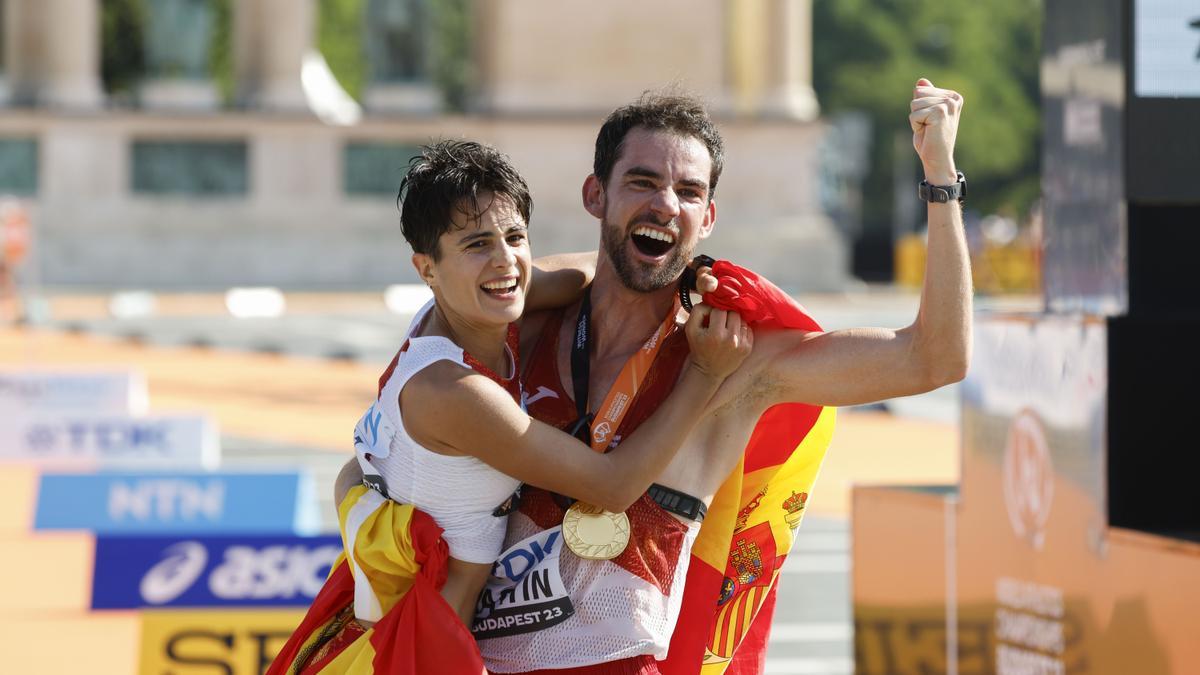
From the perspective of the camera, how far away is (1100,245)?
6.06m

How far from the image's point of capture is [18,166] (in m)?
38.5

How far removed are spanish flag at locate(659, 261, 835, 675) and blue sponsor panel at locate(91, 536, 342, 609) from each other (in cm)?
351

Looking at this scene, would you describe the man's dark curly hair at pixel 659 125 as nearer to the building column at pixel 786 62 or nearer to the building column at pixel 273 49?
the building column at pixel 273 49

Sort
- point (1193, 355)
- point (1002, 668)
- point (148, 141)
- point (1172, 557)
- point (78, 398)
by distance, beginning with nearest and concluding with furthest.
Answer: point (1172, 557), point (1193, 355), point (1002, 668), point (78, 398), point (148, 141)

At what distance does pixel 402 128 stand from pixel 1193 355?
34.4 m

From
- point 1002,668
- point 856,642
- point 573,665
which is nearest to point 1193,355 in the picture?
point 1002,668

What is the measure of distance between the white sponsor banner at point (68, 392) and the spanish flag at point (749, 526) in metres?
11.4

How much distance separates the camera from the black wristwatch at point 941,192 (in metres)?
4.02

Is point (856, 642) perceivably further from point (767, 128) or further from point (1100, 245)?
point (767, 128)

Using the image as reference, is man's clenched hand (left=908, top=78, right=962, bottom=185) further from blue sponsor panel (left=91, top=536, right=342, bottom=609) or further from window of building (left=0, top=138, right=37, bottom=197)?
window of building (left=0, top=138, right=37, bottom=197)

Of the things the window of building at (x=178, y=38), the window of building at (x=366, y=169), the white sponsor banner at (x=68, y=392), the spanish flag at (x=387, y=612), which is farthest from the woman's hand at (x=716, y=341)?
the window of building at (x=178, y=38)

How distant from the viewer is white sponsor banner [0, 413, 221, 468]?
45.4 feet

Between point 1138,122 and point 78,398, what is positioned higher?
point 1138,122

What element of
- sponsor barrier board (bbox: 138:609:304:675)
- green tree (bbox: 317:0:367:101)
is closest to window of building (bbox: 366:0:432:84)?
green tree (bbox: 317:0:367:101)
